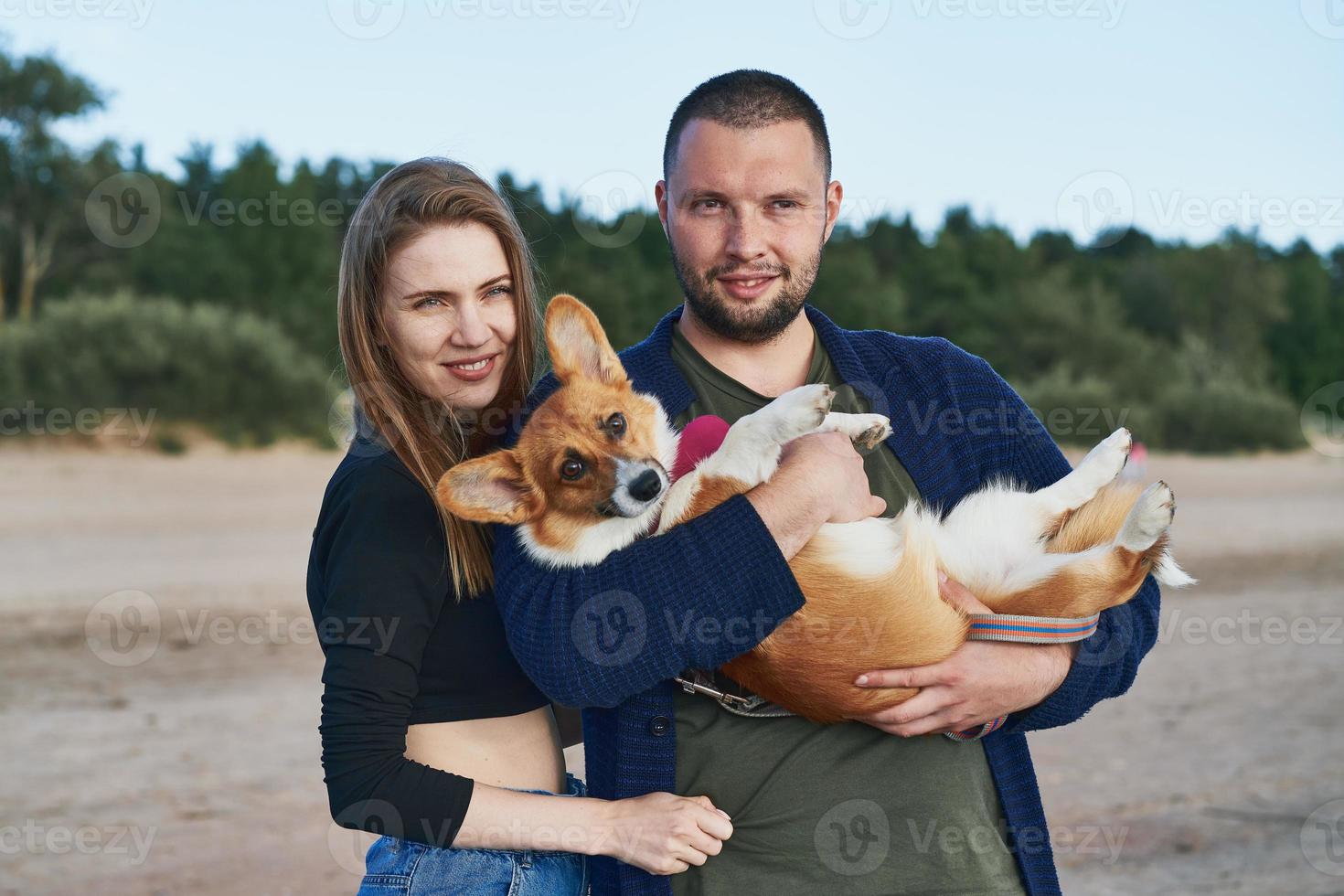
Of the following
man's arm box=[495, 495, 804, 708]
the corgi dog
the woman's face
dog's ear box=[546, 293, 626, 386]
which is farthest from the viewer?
dog's ear box=[546, 293, 626, 386]

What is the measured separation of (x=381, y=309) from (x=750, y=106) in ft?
3.41

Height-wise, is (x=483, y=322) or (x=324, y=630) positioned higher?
(x=483, y=322)

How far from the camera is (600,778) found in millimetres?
2506

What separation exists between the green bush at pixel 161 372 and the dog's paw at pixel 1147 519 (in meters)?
17.2

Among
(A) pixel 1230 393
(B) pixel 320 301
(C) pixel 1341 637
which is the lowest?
(C) pixel 1341 637

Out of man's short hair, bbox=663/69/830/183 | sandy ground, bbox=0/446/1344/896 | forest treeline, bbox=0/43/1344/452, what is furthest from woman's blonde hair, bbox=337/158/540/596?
forest treeline, bbox=0/43/1344/452

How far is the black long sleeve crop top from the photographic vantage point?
213cm

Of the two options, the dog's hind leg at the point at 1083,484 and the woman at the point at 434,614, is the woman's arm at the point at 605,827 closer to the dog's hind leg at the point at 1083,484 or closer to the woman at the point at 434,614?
the woman at the point at 434,614

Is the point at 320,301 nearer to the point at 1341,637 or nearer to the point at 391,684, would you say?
the point at 1341,637

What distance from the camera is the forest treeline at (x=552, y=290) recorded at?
1828 cm

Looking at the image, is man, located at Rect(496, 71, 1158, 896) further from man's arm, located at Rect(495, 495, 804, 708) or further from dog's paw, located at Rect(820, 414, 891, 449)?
dog's paw, located at Rect(820, 414, 891, 449)

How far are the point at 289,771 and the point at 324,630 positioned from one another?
5.73 metres

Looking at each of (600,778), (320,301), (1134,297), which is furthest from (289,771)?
(1134,297)

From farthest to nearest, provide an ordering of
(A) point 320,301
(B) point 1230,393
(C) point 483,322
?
(B) point 1230,393 < (A) point 320,301 < (C) point 483,322
